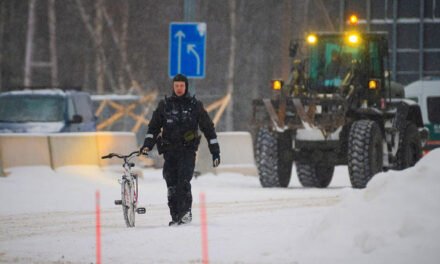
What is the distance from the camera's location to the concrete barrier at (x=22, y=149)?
24172 millimetres

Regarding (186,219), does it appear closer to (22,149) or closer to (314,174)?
(22,149)

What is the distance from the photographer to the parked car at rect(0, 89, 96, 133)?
2775 cm

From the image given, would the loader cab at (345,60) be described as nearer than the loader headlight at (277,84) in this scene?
No

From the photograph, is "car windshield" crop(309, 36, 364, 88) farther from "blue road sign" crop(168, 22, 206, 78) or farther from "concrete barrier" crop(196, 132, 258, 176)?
"concrete barrier" crop(196, 132, 258, 176)

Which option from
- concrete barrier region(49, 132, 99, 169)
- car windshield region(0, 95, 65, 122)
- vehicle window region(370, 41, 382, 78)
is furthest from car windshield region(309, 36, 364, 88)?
car windshield region(0, 95, 65, 122)

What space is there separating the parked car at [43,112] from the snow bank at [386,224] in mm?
15335

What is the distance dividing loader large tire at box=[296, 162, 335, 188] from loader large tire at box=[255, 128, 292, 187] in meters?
1.04

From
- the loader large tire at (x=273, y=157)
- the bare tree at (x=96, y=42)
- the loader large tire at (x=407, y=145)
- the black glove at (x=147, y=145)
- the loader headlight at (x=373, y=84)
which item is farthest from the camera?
the bare tree at (x=96, y=42)

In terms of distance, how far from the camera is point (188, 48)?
2458 cm

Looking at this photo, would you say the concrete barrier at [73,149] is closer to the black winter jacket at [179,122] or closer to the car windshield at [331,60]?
the car windshield at [331,60]

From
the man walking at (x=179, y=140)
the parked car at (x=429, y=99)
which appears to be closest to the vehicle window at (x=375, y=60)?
the man walking at (x=179, y=140)

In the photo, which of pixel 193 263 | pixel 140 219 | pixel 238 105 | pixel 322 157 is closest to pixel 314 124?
pixel 322 157

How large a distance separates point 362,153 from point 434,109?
1466 cm

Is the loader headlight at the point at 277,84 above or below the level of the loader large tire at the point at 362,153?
above
